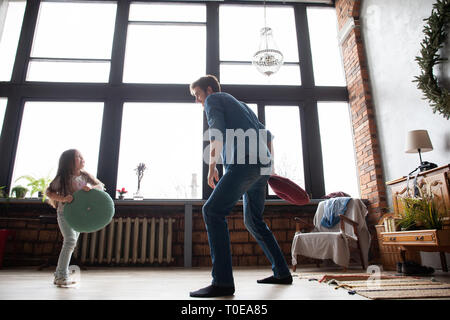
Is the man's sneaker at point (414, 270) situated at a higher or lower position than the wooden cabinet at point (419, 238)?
lower

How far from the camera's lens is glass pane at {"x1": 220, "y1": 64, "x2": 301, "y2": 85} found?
4.69 m

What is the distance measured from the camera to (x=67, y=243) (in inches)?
81.1

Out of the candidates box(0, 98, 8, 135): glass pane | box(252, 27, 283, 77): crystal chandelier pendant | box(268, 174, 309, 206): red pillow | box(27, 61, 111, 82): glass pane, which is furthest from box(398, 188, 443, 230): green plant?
box(0, 98, 8, 135): glass pane

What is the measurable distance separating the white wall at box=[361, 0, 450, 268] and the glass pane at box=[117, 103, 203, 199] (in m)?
2.53

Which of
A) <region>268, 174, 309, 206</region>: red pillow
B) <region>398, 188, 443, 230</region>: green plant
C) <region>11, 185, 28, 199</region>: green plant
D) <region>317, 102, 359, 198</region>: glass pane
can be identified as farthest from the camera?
<region>317, 102, 359, 198</region>: glass pane

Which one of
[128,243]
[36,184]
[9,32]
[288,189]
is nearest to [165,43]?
[9,32]

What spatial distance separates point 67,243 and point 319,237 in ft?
7.69

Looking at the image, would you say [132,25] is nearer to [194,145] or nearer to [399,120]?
[194,145]

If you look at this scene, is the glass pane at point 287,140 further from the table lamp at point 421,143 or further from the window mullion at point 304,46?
the table lamp at point 421,143

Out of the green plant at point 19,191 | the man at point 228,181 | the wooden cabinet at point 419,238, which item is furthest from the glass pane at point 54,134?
the wooden cabinet at point 419,238

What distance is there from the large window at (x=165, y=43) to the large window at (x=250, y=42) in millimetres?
390

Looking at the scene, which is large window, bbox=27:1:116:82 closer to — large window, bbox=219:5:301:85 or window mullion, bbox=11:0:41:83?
window mullion, bbox=11:0:41:83

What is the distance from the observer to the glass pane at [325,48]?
4793 mm
